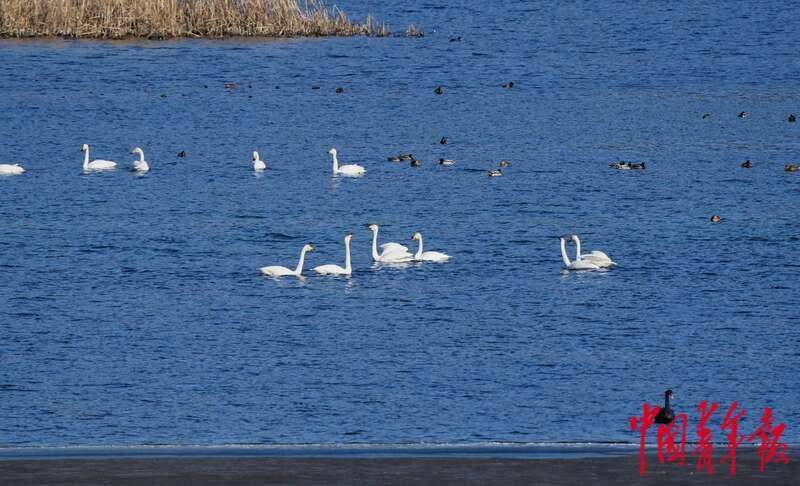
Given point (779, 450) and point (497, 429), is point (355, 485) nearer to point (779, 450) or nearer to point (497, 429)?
Result: point (779, 450)

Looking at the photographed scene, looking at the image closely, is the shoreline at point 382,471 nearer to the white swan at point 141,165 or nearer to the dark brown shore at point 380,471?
the dark brown shore at point 380,471

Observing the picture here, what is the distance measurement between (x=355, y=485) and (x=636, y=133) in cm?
3690

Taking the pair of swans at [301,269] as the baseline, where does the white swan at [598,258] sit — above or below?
above

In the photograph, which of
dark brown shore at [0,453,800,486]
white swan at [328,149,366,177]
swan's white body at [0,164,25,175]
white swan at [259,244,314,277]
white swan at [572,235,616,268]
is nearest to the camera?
dark brown shore at [0,453,800,486]

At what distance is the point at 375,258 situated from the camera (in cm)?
3312

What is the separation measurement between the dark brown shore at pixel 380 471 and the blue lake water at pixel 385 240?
4733 mm

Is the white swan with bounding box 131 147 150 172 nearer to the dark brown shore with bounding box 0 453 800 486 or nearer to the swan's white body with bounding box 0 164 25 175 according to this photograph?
the swan's white body with bounding box 0 164 25 175

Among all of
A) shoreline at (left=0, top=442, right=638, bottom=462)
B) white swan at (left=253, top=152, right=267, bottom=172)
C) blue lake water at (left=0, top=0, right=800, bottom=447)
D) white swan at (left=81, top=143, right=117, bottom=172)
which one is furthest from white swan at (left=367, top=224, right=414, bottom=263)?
shoreline at (left=0, top=442, right=638, bottom=462)

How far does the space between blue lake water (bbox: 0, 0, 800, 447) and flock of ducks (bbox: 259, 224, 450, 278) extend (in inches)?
13.0

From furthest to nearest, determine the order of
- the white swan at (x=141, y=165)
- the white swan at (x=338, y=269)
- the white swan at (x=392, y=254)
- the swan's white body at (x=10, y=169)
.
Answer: the white swan at (x=141, y=165) < the swan's white body at (x=10, y=169) < the white swan at (x=392, y=254) < the white swan at (x=338, y=269)

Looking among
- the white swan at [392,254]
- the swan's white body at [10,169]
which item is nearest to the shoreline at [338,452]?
the white swan at [392,254]

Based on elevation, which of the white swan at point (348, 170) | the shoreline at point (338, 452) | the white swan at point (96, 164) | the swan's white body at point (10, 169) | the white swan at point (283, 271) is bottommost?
the shoreline at point (338, 452)

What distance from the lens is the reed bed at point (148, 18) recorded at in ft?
215

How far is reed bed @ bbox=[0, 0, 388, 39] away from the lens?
2576 inches
